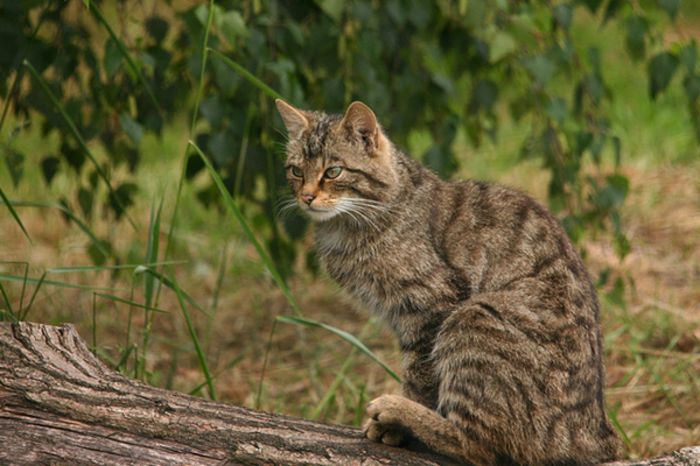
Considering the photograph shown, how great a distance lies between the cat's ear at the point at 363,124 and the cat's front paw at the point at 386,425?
1120 millimetres

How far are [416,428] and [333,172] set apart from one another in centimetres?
113

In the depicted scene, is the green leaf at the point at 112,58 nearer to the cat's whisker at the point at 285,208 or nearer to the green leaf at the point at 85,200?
the cat's whisker at the point at 285,208

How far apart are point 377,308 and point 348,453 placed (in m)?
0.85

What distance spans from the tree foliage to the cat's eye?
38 centimetres

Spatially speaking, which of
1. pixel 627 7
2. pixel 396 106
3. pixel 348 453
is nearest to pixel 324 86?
pixel 396 106

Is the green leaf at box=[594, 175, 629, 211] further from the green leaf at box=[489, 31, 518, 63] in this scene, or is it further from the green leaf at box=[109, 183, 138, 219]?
the green leaf at box=[109, 183, 138, 219]

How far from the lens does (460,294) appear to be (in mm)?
3598

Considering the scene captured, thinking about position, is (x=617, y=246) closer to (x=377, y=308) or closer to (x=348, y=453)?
(x=377, y=308)

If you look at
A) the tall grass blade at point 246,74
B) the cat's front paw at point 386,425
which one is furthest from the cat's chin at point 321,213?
the cat's front paw at point 386,425

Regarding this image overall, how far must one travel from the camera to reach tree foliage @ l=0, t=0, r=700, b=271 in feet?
13.2

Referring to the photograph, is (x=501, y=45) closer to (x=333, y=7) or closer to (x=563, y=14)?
(x=563, y=14)

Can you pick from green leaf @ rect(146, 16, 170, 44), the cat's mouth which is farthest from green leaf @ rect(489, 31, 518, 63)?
green leaf @ rect(146, 16, 170, 44)

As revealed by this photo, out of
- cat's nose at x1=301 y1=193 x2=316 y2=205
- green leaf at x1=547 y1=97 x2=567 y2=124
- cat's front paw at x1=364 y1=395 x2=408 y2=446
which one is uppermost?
green leaf at x1=547 y1=97 x2=567 y2=124

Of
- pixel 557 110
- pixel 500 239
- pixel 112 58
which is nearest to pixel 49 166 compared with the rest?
pixel 112 58
